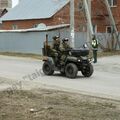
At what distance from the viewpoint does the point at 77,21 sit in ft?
150

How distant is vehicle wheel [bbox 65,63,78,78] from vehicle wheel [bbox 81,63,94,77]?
0.66 meters

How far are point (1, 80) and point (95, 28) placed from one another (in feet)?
99.0

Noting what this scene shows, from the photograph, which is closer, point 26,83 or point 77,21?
point 26,83

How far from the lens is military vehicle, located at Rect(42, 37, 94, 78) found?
1827cm

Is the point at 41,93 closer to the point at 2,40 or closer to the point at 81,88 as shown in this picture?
the point at 81,88

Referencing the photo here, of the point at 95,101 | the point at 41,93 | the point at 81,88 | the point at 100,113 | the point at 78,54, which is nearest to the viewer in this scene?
the point at 100,113

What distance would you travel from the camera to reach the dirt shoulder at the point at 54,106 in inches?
368

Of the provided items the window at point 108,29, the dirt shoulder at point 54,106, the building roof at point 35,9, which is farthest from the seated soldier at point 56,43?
the building roof at point 35,9

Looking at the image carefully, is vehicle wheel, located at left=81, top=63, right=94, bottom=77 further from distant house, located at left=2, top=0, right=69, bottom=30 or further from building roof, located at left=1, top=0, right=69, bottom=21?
building roof, located at left=1, top=0, right=69, bottom=21

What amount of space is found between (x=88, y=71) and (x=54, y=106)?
819 cm

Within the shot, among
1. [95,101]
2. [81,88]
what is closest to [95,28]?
[81,88]

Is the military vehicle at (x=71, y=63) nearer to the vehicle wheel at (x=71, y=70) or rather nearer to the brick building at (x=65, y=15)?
the vehicle wheel at (x=71, y=70)

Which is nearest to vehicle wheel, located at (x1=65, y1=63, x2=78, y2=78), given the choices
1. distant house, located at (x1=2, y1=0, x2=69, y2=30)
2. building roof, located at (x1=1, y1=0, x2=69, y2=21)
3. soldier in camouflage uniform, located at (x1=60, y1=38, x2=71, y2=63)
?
soldier in camouflage uniform, located at (x1=60, y1=38, x2=71, y2=63)

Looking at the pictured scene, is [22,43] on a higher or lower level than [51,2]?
lower
